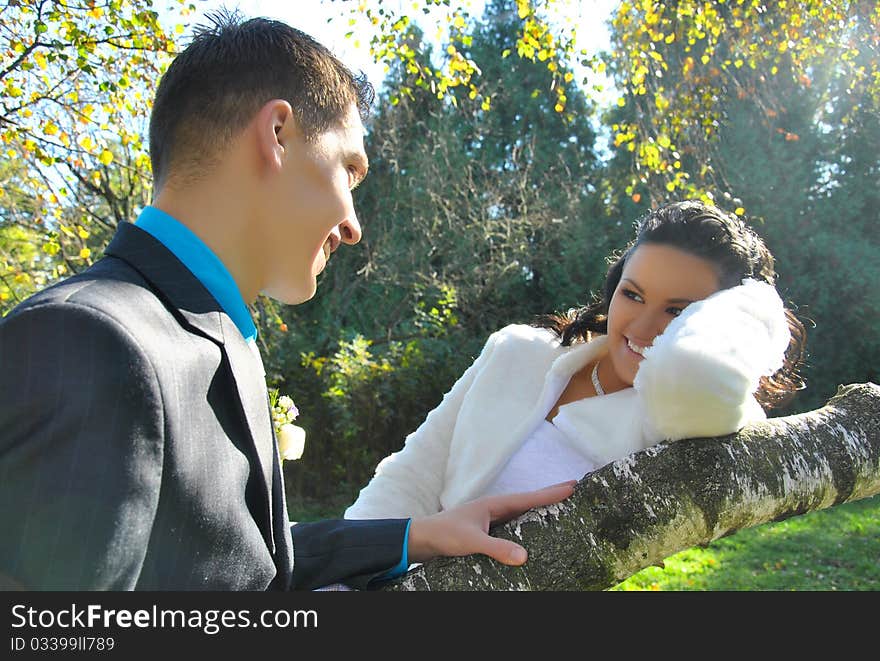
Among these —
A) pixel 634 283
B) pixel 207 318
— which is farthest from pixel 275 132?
pixel 634 283

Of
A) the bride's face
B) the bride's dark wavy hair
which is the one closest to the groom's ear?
the bride's face

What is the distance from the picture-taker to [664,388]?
166cm

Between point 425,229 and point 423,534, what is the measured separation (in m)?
11.5

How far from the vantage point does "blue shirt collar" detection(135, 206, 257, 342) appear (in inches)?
53.7

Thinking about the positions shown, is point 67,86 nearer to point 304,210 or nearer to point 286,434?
point 286,434

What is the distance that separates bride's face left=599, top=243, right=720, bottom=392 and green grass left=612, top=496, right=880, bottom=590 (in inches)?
162

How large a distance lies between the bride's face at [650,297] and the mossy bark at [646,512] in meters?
0.70

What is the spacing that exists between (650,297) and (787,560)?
20.3ft

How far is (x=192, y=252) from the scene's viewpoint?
1.37 metres

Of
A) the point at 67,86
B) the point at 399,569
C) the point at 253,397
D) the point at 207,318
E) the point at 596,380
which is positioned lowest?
the point at 399,569

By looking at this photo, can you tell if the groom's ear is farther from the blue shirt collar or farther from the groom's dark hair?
the blue shirt collar

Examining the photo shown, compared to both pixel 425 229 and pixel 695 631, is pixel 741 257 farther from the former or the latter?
pixel 425 229

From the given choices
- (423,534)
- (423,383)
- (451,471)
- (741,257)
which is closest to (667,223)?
(741,257)

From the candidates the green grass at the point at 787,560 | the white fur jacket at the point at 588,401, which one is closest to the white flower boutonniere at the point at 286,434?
the white fur jacket at the point at 588,401
